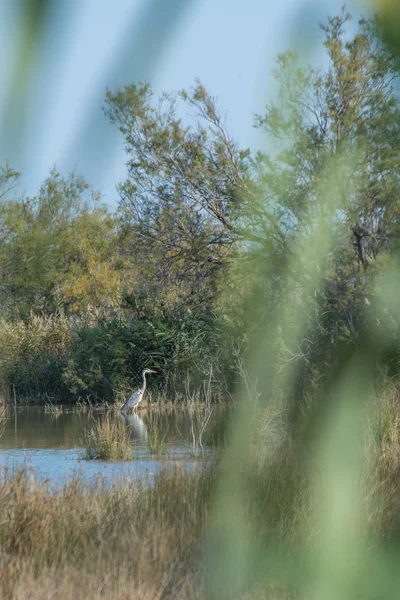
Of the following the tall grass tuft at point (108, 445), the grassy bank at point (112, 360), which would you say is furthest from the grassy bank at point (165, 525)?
the grassy bank at point (112, 360)

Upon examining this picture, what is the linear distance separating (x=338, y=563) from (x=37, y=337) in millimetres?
22779

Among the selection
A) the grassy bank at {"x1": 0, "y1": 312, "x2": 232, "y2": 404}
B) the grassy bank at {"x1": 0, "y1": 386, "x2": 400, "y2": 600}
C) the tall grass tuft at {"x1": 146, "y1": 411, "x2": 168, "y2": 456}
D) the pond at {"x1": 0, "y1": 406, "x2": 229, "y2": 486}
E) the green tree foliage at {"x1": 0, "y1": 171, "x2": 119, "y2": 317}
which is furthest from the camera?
the grassy bank at {"x1": 0, "y1": 312, "x2": 232, "y2": 404}

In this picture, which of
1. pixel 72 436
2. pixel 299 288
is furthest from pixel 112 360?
pixel 299 288

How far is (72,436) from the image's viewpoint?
49.9 feet

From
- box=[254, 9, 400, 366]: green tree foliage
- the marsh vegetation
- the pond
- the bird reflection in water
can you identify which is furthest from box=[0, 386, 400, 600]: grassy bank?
the bird reflection in water

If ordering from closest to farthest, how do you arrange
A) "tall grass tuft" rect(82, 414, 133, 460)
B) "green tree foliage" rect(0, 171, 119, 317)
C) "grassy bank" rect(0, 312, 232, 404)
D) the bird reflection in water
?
"green tree foliage" rect(0, 171, 119, 317), "tall grass tuft" rect(82, 414, 133, 460), the bird reflection in water, "grassy bank" rect(0, 312, 232, 404)

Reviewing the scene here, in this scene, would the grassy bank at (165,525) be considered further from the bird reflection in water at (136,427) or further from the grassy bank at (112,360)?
the grassy bank at (112,360)

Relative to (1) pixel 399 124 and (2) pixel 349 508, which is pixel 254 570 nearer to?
(2) pixel 349 508

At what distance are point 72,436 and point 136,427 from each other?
129 centimetres

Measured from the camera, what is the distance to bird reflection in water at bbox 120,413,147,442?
14.2 metres

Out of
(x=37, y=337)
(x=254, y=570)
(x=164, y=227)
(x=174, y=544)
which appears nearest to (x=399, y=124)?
(x=254, y=570)

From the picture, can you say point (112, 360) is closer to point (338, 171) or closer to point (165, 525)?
point (165, 525)

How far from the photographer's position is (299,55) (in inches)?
21.6

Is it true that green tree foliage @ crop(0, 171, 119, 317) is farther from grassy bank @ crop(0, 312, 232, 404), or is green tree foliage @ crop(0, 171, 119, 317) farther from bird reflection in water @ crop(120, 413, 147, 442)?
grassy bank @ crop(0, 312, 232, 404)
